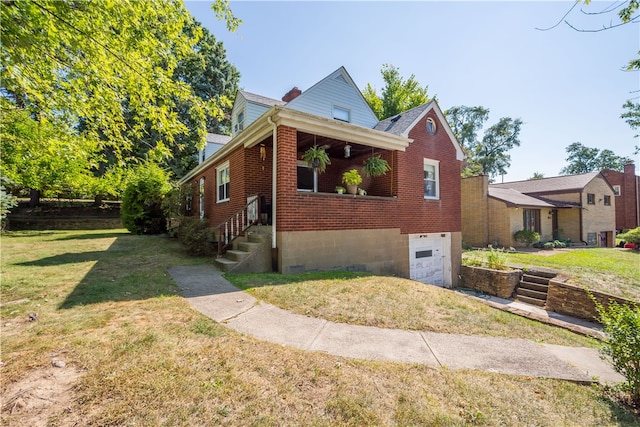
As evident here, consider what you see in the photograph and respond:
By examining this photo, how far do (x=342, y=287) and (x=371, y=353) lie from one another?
264 cm

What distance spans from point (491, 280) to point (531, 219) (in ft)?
44.7

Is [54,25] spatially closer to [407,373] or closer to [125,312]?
[125,312]

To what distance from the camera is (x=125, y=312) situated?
4012mm

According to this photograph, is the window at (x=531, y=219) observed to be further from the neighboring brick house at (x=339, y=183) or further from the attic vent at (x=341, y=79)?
the attic vent at (x=341, y=79)

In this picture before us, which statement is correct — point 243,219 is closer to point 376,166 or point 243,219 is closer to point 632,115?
point 376,166

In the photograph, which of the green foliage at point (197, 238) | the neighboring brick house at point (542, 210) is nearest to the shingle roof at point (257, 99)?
the green foliage at point (197, 238)

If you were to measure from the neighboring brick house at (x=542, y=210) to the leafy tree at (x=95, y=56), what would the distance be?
2026cm

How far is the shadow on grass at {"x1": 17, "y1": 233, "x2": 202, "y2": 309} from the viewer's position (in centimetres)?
489

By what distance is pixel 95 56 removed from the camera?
14.1 feet

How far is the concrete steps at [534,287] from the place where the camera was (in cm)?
1043

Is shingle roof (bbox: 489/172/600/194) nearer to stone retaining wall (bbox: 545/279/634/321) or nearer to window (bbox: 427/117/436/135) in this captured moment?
window (bbox: 427/117/436/135)

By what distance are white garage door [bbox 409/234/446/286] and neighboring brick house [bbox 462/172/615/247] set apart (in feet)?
33.9

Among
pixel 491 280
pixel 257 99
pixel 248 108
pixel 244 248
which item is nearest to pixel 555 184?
pixel 491 280

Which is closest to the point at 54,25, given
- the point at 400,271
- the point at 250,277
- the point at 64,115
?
the point at 64,115
